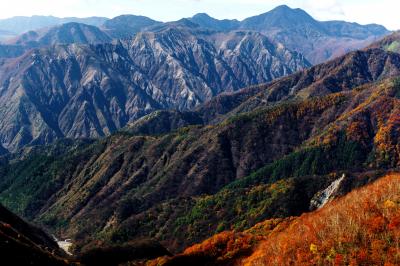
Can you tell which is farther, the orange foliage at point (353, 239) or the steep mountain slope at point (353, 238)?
the steep mountain slope at point (353, 238)

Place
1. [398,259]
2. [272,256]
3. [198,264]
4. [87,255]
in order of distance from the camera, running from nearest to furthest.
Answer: [398,259]
[272,256]
[198,264]
[87,255]

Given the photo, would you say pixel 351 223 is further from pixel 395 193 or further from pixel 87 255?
pixel 87 255

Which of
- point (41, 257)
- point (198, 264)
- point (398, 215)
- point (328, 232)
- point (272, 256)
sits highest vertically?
point (398, 215)

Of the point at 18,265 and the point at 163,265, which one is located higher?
the point at 18,265

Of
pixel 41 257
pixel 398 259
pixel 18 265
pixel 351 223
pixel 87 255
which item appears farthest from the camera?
pixel 87 255

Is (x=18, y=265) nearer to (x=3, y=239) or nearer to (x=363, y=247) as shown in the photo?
(x=3, y=239)

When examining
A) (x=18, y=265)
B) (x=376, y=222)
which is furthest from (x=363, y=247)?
(x=18, y=265)

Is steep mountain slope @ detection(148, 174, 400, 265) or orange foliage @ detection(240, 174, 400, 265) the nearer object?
orange foliage @ detection(240, 174, 400, 265)

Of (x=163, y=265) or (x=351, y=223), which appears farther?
(x=163, y=265)
